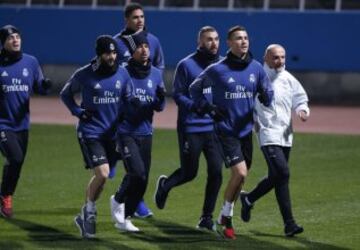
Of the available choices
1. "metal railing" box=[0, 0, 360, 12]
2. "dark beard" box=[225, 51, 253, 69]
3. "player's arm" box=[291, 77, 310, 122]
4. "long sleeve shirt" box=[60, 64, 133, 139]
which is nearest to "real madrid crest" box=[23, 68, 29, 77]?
"long sleeve shirt" box=[60, 64, 133, 139]

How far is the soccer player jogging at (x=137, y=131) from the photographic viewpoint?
1304cm

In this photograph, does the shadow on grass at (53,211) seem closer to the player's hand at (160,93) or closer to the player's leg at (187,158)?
the player's leg at (187,158)

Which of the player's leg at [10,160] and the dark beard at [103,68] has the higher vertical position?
the dark beard at [103,68]

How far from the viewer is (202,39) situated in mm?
13258

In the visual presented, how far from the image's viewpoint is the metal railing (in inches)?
1227

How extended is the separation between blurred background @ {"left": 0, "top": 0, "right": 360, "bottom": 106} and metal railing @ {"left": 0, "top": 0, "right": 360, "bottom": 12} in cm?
3

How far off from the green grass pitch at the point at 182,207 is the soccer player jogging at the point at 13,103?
0.52m

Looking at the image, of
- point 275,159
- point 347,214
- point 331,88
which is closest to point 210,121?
point 275,159

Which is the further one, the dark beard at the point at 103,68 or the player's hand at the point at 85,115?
the dark beard at the point at 103,68

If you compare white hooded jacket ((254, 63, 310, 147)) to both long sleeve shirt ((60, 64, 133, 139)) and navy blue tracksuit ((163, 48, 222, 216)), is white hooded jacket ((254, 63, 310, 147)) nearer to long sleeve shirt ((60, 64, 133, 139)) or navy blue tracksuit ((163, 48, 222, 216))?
navy blue tracksuit ((163, 48, 222, 216))

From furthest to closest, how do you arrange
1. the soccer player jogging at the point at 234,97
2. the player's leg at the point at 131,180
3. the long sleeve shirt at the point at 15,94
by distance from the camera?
the long sleeve shirt at the point at 15,94, the player's leg at the point at 131,180, the soccer player jogging at the point at 234,97

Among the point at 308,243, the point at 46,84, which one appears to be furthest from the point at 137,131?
the point at 308,243

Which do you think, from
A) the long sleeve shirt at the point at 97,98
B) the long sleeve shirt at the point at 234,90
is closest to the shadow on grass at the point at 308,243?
the long sleeve shirt at the point at 234,90

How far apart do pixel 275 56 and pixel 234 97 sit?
2.55 ft
